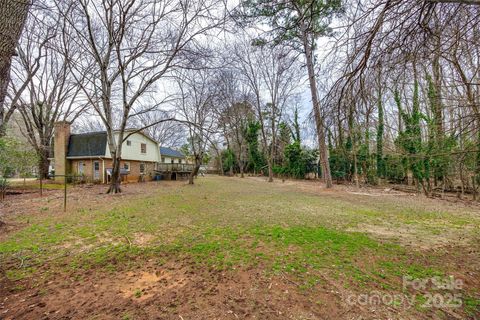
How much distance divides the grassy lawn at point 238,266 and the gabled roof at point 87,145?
40.3 feet

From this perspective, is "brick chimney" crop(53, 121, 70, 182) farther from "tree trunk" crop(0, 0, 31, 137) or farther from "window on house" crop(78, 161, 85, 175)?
"tree trunk" crop(0, 0, 31, 137)

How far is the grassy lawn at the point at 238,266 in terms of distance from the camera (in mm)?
2076

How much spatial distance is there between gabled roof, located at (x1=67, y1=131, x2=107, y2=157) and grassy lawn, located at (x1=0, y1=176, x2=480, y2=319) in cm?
1227

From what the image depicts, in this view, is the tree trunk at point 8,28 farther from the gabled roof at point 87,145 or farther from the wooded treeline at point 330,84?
the gabled roof at point 87,145

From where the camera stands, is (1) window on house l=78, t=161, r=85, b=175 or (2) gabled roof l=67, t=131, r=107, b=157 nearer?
(2) gabled roof l=67, t=131, r=107, b=157

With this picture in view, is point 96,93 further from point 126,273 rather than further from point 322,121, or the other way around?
point 322,121

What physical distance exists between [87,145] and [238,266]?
60.3 ft

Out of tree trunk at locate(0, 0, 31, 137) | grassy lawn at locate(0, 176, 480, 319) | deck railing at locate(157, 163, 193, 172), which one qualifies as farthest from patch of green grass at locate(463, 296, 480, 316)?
deck railing at locate(157, 163, 193, 172)

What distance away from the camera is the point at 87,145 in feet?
54.2

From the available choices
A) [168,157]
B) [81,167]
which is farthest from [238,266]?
[168,157]

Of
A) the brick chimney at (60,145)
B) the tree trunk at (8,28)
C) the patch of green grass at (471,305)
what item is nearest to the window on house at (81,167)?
the brick chimney at (60,145)

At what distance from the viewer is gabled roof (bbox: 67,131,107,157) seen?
53.0 ft

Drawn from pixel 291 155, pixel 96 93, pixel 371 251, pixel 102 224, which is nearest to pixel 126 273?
pixel 102 224

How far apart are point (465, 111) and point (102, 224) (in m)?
7.45
